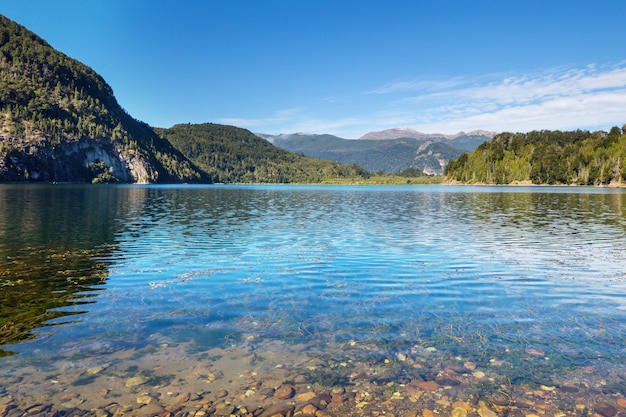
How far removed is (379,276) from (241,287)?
28.1ft

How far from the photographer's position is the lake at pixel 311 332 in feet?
35.1

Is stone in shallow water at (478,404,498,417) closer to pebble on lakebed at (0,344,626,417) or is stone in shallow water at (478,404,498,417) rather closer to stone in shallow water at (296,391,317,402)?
pebble on lakebed at (0,344,626,417)

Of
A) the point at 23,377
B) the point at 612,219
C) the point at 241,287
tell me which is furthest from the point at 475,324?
the point at 612,219

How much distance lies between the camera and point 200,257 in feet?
102

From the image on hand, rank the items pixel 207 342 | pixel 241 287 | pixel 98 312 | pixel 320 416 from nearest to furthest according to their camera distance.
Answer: pixel 320 416 < pixel 207 342 < pixel 98 312 < pixel 241 287

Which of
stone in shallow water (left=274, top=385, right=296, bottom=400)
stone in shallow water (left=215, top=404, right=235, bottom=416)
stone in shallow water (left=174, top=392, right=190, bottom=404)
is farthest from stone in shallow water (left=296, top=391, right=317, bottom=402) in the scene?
stone in shallow water (left=174, top=392, right=190, bottom=404)

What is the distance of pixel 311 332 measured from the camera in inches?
607

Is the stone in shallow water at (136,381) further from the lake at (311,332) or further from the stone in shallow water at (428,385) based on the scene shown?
the stone in shallow water at (428,385)

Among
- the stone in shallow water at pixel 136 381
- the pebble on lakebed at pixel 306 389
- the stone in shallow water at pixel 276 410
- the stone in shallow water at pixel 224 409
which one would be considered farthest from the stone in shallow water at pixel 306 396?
the stone in shallow water at pixel 136 381

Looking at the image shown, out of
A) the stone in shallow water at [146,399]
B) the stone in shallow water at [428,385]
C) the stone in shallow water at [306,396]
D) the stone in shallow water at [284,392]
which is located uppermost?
the stone in shallow water at [428,385]

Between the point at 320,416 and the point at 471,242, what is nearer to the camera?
the point at 320,416

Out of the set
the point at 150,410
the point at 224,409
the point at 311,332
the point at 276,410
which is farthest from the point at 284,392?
the point at 311,332

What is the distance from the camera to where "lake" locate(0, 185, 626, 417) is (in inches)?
422

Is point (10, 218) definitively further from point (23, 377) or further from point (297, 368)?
point (297, 368)
